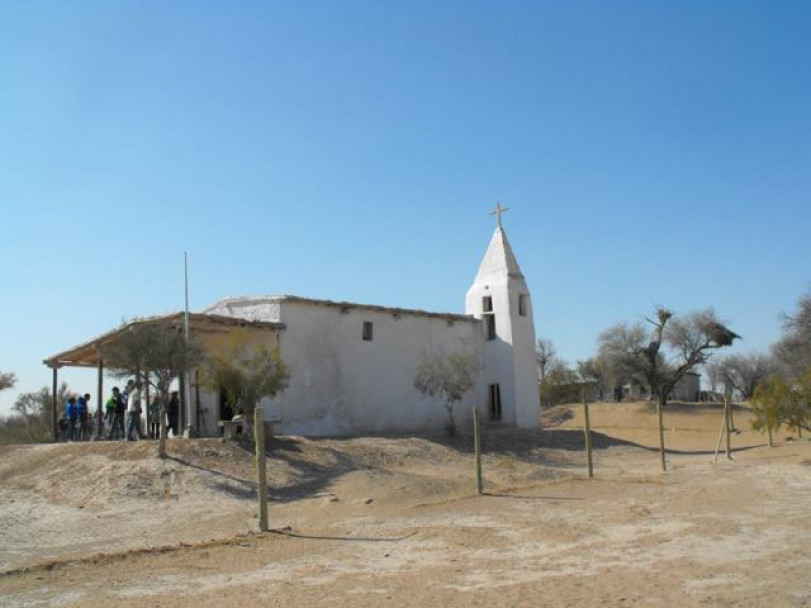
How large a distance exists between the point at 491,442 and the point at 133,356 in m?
13.7

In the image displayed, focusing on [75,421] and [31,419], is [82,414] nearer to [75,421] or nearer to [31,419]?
[75,421]

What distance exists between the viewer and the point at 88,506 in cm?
1376

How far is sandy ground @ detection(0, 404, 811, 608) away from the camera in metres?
7.07

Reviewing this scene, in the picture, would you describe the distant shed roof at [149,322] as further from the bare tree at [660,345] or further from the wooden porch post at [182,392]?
the bare tree at [660,345]

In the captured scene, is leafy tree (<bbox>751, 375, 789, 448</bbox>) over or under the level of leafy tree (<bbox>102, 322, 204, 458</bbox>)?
under

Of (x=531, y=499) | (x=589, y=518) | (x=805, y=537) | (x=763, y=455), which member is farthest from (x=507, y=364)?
(x=805, y=537)

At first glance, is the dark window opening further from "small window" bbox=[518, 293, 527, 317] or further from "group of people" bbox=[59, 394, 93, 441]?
"group of people" bbox=[59, 394, 93, 441]

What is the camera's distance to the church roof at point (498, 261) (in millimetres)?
31938

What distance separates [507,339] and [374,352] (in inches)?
268

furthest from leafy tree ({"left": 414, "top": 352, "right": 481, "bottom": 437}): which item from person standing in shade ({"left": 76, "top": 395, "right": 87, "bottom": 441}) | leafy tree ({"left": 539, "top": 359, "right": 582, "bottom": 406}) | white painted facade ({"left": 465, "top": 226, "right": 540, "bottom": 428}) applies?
leafy tree ({"left": 539, "top": 359, "right": 582, "bottom": 406})

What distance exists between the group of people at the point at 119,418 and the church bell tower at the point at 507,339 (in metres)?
13.6

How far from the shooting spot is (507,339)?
31016 mm

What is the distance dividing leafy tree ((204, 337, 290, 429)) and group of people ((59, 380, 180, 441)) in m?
2.19

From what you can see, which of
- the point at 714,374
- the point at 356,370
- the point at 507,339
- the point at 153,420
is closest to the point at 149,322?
the point at 153,420
